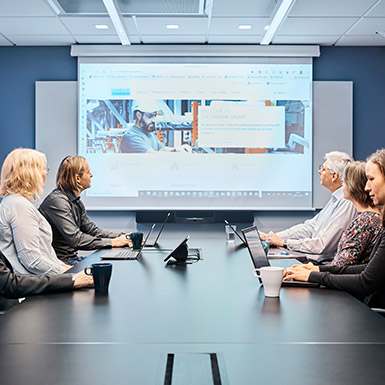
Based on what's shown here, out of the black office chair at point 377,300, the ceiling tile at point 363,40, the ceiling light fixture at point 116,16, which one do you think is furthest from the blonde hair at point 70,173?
the ceiling tile at point 363,40

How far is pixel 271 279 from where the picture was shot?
1.77 metres

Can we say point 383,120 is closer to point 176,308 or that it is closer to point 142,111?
point 142,111

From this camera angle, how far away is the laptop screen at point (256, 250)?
2117 mm

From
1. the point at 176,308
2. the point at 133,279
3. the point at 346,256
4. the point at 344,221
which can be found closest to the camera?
the point at 176,308

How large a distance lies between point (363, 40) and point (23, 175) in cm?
416

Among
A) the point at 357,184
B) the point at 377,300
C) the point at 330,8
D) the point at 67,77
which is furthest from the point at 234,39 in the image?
the point at 377,300

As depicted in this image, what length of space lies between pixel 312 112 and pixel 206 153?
1.26 meters

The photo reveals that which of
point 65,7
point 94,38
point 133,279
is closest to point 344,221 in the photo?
point 133,279

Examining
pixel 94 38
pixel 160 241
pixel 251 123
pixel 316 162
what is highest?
Answer: pixel 94 38

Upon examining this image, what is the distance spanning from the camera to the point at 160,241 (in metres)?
3.41

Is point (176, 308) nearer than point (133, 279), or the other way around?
point (176, 308)

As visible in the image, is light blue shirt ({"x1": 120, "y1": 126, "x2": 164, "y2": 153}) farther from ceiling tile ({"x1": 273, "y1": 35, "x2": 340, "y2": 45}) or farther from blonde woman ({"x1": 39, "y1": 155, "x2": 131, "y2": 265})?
blonde woman ({"x1": 39, "y1": 155, "x2": 131, "y2": 265})

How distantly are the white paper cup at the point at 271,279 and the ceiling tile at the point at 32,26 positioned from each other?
3815mm

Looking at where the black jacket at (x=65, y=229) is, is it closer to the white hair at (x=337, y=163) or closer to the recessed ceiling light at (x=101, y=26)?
the white hair at (x=337, y=163)
